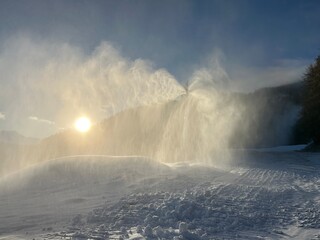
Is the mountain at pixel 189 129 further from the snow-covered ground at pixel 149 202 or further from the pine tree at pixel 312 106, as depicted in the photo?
the snow-covered ground at pixel 149 202

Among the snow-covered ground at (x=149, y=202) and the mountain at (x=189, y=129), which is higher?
the mountain at (x=189, y=129)

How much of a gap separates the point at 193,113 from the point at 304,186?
1625 cm

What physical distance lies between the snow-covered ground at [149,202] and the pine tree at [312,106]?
61.9ft

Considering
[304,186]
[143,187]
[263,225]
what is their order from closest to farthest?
[263,225]
[143,187]
[304,186]

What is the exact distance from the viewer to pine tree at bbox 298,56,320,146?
119 ft

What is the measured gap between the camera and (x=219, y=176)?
56.9 ft

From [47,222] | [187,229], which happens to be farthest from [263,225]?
[47,222]

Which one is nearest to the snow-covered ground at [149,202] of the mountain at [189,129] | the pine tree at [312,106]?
the mountain at [189,129]

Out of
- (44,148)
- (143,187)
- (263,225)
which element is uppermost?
(44,148)

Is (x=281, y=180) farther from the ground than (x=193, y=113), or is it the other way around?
(x=193, y=113)

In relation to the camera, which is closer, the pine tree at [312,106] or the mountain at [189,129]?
the mountain at [189,129]

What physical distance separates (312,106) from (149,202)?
28.9 m

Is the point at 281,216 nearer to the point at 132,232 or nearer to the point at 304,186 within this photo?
the point at 132,232

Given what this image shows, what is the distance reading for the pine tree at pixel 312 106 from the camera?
119 feet
